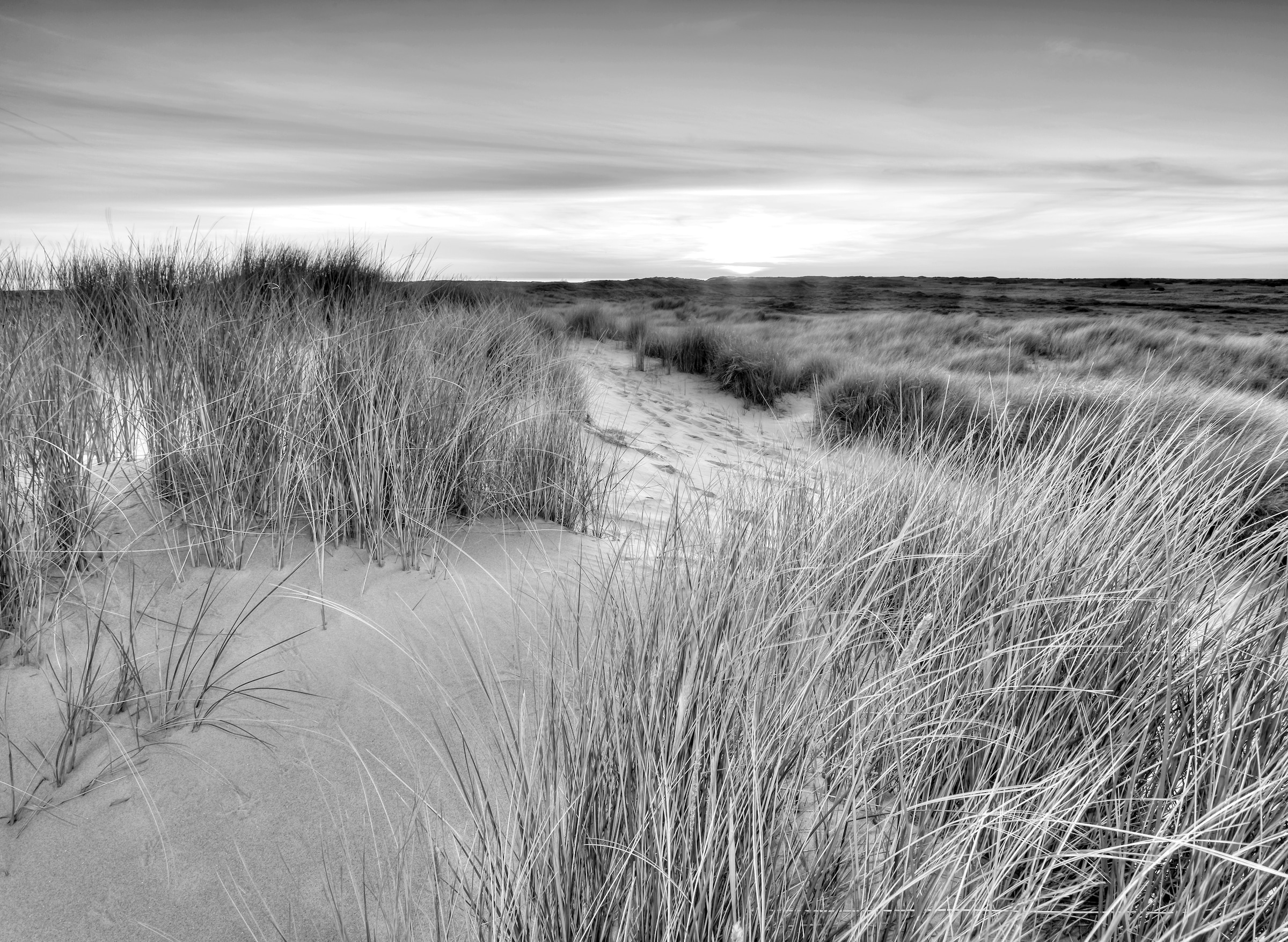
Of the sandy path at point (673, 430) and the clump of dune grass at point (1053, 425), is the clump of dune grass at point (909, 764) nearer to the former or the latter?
the clump of dune grass at point (1053, 425)

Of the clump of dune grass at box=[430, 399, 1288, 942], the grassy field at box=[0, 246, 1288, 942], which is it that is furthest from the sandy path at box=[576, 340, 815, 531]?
the clump of dune grass at box=[430, 399, 1288, 942]

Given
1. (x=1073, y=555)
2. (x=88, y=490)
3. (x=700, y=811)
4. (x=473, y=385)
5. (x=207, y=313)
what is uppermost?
(x=207, y=313)

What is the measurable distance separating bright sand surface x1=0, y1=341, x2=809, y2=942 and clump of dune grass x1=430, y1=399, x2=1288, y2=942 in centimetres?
23

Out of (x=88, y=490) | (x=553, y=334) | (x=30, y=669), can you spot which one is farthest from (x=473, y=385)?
(x=553, y=334)

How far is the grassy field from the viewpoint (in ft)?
3.23

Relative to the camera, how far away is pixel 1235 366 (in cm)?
1077

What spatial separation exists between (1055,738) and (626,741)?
0.86m

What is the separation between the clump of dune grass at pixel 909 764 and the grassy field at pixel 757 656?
0.5 inches

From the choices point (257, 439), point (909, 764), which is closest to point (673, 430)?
point (257, 439)

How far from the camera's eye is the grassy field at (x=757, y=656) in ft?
3.23

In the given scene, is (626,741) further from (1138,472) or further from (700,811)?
(1138,472)

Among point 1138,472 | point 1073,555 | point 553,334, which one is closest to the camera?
point 1073,555

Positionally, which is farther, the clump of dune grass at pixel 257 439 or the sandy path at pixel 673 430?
the sandy path at pixel 673 430

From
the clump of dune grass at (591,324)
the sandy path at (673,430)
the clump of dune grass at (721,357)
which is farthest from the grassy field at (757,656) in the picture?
the clump of dune grass at (591,324)
